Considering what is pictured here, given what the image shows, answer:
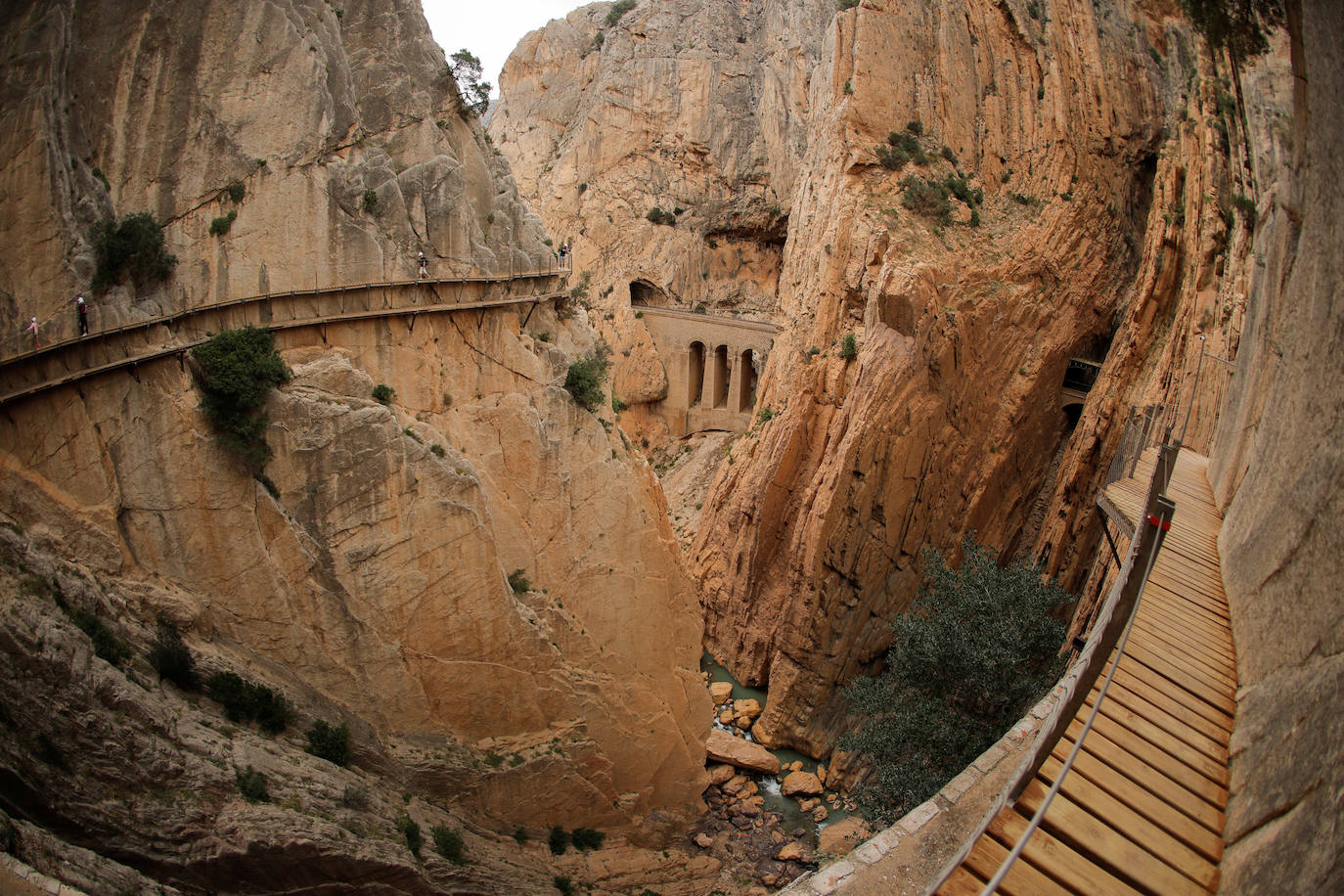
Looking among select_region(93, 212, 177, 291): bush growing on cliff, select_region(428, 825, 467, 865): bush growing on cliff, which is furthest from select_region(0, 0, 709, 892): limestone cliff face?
select_region(428, 825, 467, 865): bush growing on cliff

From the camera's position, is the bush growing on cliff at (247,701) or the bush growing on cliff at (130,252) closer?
the bush growing on cliff at (130,252)

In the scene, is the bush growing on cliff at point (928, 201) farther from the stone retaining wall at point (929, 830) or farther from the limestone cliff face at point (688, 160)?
the stone retaining wall at point (929, 830)

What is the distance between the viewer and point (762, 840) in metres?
22.9

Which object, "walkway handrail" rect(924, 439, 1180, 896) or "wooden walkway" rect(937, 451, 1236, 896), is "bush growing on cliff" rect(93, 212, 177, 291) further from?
"wooden walkway" rect(937, 451, 1236, 896)

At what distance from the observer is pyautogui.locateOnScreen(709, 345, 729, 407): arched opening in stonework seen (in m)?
45.7

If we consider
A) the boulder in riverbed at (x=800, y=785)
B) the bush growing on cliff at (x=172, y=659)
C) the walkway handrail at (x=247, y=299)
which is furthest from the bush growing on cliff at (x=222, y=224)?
the boulder in riverbed at (x=800, y=785)

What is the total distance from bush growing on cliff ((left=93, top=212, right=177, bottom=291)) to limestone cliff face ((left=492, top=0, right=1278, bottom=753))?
20.2 metres

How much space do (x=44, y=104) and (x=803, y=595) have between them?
24.0m

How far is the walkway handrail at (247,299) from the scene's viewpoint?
494 inches

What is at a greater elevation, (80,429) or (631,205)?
(631,205)

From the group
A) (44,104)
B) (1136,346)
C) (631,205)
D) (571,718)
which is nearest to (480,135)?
(44,104)

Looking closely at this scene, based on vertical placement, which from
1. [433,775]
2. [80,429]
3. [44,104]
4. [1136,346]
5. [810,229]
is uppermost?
[810,229]

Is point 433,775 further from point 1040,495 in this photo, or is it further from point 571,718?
point 1040,495

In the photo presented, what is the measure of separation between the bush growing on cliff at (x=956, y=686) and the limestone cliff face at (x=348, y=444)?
5.60 metres
